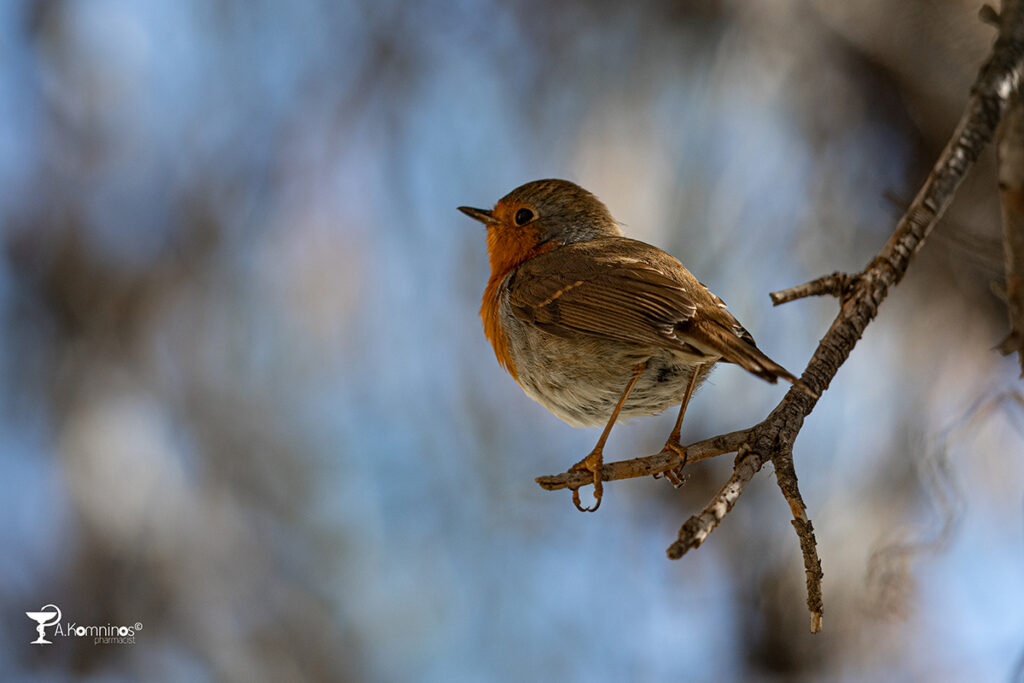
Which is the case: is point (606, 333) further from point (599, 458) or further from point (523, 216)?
point (523, 216)

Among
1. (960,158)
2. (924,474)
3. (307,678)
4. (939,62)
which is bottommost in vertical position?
(307,678)

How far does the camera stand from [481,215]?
4.02 m

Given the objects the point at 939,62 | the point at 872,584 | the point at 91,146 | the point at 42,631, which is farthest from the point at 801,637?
the point at 91,146

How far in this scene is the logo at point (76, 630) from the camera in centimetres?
550

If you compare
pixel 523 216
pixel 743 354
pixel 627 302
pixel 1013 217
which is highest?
pixel 523 216

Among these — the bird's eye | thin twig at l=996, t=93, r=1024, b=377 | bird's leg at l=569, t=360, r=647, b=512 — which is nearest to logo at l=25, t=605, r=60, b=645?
the bird's eye

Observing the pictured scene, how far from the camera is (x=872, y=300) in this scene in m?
2.31

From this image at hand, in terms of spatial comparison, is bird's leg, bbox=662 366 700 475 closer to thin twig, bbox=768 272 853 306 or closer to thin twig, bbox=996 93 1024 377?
thin twig, bbox=768 272 853 306

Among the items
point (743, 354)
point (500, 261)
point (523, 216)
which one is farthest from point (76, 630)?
point (743, 354)

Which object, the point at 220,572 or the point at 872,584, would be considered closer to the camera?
the point at 872,584

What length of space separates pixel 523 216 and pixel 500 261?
0.75 feet

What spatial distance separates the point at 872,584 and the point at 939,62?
11.2 ft

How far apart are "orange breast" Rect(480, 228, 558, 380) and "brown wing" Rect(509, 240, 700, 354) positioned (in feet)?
0.41

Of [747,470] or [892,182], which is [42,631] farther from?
[892,182]
